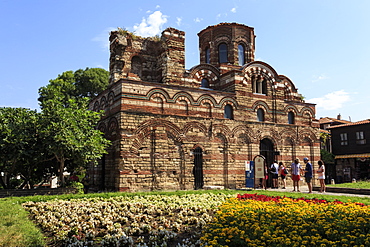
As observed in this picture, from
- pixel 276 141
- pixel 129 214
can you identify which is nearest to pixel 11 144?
pixel 129 214

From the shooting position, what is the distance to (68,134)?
42.8 feet

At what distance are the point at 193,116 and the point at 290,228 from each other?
39.2 feet

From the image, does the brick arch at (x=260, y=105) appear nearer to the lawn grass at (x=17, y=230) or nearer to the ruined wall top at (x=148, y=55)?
the ruined wall top at (x=148, y=55)

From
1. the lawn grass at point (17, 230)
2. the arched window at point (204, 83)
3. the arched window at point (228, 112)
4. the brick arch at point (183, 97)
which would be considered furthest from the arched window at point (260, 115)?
the lawn grass at point (17, 230)

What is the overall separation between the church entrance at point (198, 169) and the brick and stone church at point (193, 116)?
56mm

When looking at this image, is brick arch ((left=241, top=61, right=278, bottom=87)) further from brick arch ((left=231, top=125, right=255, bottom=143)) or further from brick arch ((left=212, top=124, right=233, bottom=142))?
brick arch ((left=212, top=124, right=233, bottom=142))

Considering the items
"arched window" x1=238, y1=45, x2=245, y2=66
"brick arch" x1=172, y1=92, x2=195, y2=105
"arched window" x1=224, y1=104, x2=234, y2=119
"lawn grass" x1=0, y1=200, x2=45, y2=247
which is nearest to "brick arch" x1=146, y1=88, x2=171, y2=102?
"brick arch" x1=172, y1=92, x2=195, y2=105

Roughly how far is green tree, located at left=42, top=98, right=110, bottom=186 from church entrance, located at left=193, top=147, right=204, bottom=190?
5.52 m

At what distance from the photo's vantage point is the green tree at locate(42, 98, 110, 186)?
41.8 ft

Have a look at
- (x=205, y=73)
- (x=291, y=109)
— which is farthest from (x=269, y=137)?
→ (x=205, y=73)

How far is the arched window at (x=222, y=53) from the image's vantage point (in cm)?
2417

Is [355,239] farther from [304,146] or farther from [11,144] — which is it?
[304,146]

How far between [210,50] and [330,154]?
1798 centimetres

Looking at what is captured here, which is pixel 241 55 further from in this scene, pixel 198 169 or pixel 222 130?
pixel 198 169
